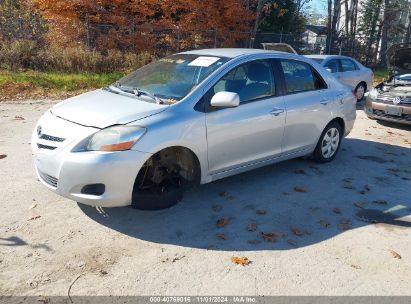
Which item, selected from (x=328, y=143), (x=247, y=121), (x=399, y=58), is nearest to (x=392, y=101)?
(x=399, y=58)

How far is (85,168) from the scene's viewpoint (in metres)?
3.68

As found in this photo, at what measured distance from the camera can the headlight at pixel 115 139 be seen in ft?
12.3

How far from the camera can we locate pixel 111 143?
376 centimetres

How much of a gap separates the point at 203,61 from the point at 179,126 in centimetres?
119

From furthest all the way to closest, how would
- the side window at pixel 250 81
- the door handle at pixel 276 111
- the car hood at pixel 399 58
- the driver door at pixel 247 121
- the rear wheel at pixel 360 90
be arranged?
the rear wheel at pixel 360 90
the car hood at pixel 399 58
the door handle at pixel 276 111
the side window at pixel 250 81
the driver door at pixel 247 121

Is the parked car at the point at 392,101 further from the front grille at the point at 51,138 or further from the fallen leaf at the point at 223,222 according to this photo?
the front grille at the point at 51,138

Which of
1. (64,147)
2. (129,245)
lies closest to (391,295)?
(129,245)

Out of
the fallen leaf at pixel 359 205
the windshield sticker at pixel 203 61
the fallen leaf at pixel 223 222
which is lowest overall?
the fallen leaf at pixel 359 205

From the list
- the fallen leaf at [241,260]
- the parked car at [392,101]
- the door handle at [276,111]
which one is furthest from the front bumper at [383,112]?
the fallen leaf at [241,260]

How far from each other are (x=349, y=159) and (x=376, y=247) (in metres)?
2.94

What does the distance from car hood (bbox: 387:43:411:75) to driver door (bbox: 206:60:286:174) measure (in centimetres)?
773

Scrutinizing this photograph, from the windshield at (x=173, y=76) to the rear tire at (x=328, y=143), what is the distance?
221 cm

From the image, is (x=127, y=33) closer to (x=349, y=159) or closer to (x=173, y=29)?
(x=173, y=29)

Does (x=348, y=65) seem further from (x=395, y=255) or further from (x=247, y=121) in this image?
(x=395, y=255)
